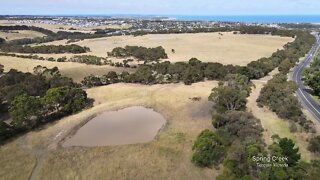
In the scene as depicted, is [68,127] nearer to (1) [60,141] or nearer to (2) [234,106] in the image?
(1) [60,141]

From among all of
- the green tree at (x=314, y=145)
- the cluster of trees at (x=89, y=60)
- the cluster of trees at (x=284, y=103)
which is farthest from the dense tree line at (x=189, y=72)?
the green tree at (x=314, y=145)

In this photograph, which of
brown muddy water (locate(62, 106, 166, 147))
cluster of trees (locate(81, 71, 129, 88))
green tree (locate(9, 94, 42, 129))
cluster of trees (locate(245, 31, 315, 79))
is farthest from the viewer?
cluster of trees (locate(245, 31, 315, 79))

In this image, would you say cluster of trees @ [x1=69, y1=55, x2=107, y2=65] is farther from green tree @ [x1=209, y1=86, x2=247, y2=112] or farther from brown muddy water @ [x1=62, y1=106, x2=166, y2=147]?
green tree @ [x1=209, y1=86, x2=247, y2=112]

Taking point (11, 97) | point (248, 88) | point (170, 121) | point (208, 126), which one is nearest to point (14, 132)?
point (11, 97)

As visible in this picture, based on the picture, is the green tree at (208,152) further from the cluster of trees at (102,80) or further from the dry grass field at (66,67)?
the dry grass field at (66,67)

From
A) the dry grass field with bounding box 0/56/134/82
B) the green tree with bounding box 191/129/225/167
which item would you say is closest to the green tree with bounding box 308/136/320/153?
the green tree with bounding box 191/129/225/167

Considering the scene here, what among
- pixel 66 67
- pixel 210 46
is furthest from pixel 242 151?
pixel 210 46

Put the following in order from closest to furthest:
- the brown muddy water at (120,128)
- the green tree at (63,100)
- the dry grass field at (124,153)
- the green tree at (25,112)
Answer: the dry grass field at (124,153) < the brown muddy water at (120,128) < the green tree at (25,112) < the green tree at (63,100)

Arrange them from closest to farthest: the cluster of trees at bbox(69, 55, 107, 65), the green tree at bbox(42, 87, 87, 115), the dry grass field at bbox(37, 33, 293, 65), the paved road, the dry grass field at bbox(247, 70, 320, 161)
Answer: the dry grass field at bbox(247, 70, 320, 161), the green tree at bbox(42, 87, 87, 115), the paved road, the cluster of trees at bbox(69, 55, 107, 65), the dry grass field at bbox(37, 33, 293, 65)
